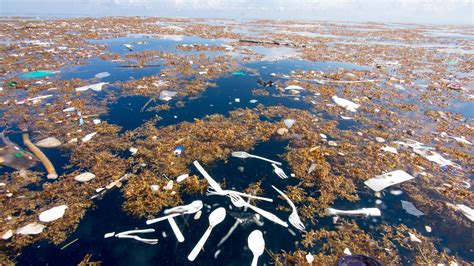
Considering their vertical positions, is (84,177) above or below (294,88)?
below

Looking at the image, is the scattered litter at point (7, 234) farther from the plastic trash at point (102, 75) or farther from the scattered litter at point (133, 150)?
the plastic trash at point (102, 75)

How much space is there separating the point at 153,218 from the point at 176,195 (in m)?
0.54

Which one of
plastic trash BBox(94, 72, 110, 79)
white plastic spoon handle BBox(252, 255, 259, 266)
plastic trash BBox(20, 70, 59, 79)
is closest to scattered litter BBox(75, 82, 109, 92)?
plastic trash BBox(94, 72, 110, 79)

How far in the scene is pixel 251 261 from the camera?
276 centimetres

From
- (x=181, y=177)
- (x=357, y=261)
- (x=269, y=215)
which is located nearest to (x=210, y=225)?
(x=269, y=215)

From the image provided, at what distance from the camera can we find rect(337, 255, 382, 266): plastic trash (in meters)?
2.78

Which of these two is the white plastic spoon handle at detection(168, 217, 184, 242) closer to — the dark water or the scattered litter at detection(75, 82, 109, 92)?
the dark water

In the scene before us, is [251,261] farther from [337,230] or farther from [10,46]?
[10,46]

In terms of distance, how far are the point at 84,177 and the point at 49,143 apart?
1.74 metres

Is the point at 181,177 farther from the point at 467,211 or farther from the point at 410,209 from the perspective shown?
the point at 467,211

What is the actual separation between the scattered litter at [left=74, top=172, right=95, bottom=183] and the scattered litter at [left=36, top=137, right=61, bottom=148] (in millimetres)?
1442

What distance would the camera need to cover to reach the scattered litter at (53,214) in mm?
3141

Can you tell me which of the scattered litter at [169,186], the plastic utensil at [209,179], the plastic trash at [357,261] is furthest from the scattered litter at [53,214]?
the plastic trash at [357,261]

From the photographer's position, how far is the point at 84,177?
3.97 metres
